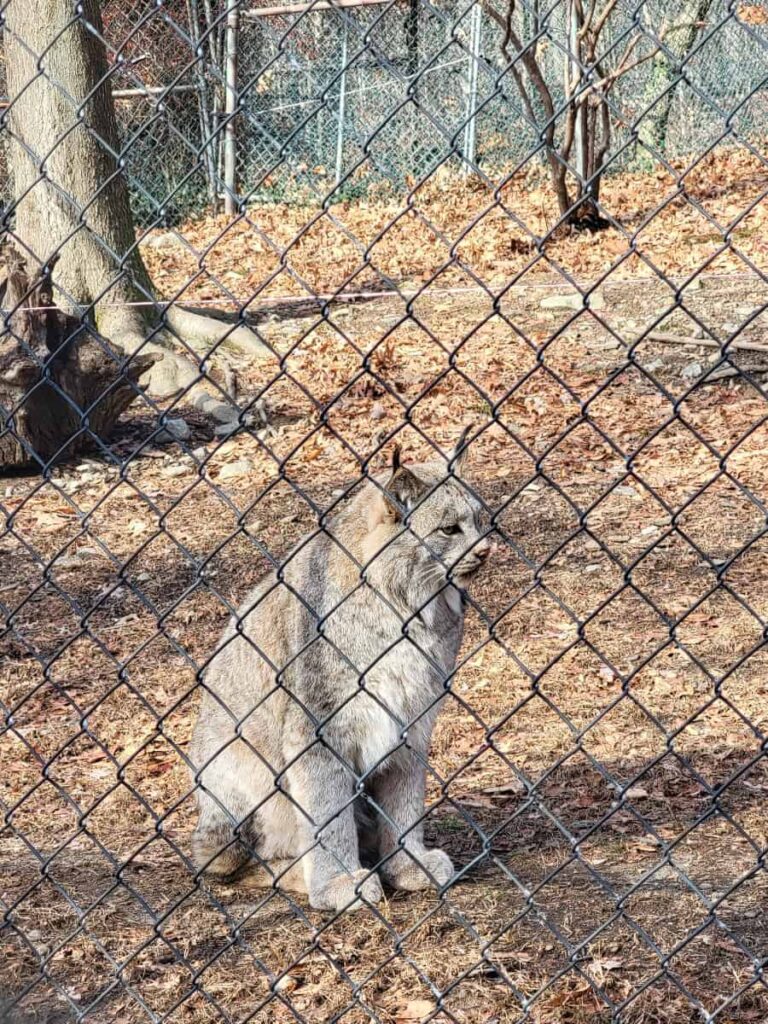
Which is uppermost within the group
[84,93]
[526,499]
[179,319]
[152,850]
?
[84,93]

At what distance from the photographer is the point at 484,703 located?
5820 mm

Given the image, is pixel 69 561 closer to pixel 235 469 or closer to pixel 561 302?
pixel 235 469

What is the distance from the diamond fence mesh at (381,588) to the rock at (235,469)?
5 cm

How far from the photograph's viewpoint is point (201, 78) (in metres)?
14.9

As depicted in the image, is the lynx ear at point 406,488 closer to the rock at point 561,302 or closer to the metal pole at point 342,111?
the rock at point 561,302

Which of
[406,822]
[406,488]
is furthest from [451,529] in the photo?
[406,822]

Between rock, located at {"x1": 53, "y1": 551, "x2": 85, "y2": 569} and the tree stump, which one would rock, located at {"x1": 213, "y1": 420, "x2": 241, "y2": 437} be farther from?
rock, located at {"x1": 53, "y1": 551, "x2": 85, "y2": 569}

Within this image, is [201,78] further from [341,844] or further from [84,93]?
[341,844]

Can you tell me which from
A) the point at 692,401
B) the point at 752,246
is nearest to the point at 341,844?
the point at 692,401

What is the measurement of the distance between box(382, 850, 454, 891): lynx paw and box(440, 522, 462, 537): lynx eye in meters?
1.14

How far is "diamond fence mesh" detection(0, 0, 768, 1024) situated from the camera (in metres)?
3.30

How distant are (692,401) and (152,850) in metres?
5.61

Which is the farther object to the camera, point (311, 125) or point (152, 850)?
point (311, 125)

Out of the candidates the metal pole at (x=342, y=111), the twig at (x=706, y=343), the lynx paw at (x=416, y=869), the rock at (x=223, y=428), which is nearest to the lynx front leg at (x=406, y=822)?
the lynx paw at (x=416, y=869)
